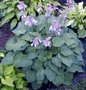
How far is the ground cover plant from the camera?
4805mm

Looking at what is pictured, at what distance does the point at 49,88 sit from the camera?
5184 mm

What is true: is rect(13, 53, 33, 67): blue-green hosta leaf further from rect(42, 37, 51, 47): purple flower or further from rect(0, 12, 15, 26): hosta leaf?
rect(0, 12, 15, 26): hosta leaf

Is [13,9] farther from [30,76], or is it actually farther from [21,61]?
[30,76]

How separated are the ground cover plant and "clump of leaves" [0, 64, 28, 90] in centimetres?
6

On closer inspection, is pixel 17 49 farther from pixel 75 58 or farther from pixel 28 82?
pixel 75 58

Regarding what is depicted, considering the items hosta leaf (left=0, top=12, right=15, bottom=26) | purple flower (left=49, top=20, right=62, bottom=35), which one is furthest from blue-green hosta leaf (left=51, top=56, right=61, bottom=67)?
hosta leaf (left=0, top=12, right=15, bottom=26)

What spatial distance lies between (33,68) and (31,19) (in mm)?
750

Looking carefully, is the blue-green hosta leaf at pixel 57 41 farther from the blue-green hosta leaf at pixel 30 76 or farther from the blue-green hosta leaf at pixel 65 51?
the blue-green hosta leaf at pixel 30 76

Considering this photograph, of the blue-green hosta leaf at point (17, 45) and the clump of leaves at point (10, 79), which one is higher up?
the blue-green hosta leaf at point (17, 45)

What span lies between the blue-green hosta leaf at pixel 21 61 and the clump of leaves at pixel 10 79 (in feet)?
0.36

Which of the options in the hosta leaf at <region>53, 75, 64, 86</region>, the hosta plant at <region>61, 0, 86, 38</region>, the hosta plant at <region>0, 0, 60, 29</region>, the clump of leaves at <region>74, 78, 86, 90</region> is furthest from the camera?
the hosta plant at <region>0, 0, 60, 29</region>

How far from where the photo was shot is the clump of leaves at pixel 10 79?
4.55 meters

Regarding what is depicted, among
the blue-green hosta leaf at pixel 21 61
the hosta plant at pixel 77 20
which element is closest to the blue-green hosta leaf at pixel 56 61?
the blue-green hosta leaf at pixel 21 61

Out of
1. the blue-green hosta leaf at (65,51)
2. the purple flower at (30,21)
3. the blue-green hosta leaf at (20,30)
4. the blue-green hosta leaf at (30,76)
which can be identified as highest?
the purple flower at (30,21)
